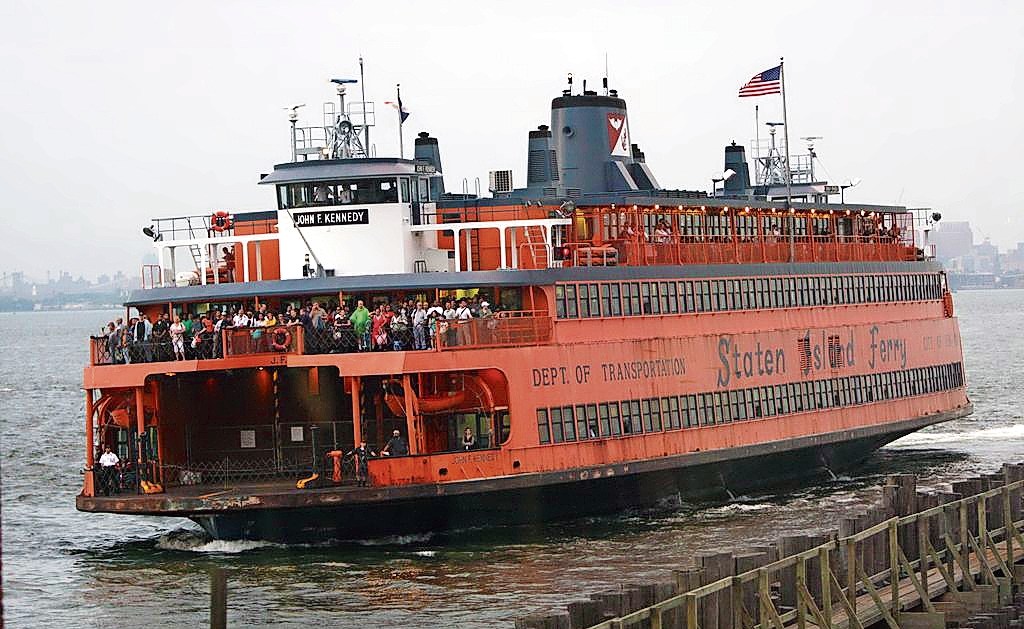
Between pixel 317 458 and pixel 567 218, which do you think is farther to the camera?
pixel 567 218

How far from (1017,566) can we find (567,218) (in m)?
15.8

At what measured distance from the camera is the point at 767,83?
4747 cm

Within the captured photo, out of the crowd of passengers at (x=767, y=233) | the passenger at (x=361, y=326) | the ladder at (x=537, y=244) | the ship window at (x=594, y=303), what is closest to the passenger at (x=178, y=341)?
the passenger at (x=361, y=326)

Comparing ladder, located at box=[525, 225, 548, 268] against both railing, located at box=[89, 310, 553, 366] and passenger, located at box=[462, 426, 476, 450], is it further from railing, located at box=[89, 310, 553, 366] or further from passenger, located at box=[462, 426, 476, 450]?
passenger, located at box=[462, 426, 476, 450]

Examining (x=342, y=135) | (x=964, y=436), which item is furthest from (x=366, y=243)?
(x=964, y=436)

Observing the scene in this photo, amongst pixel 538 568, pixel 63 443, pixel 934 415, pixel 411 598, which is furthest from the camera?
pixel 63 443

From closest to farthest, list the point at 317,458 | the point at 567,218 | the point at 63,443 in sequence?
1. the point at 317,458
2. the point at 567,218
3. the point at 63,443

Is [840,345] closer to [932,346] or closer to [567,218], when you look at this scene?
[932,346]

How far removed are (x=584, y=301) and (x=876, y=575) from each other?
15.1m

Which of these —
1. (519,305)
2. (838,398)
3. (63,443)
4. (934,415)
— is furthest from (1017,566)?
(63,443)

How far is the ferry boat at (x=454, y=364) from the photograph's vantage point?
32.3 m

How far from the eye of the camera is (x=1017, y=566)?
22984mm

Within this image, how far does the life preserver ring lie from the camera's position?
3250 cm

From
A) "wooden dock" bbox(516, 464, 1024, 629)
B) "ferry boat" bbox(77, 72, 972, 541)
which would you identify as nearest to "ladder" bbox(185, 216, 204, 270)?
"ferry boat" bbox(77, 72, 972, 541)
